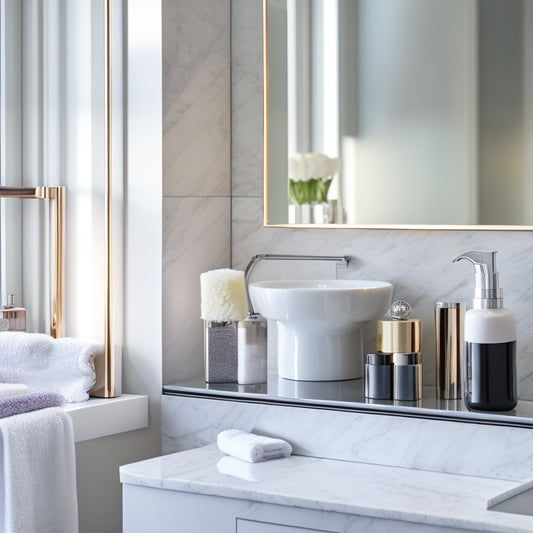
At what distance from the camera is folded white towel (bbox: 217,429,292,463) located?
1.72 metres

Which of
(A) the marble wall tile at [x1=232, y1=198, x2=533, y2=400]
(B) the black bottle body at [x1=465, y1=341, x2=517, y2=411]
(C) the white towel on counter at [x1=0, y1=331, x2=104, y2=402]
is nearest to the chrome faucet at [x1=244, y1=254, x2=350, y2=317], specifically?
(A) the marble wall tile at [x1=232, y1=198, x2=533, y2=400]

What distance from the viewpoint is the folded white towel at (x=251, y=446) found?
1.72 metres

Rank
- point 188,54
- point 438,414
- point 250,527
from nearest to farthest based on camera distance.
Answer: point 250,527, point 438,414, point 188,54

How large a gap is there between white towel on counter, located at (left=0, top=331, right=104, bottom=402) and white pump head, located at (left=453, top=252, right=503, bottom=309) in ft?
2.47

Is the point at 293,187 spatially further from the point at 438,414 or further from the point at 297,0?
the point at 438,414

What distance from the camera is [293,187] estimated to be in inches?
82.4

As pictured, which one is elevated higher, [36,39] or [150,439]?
[36,39]

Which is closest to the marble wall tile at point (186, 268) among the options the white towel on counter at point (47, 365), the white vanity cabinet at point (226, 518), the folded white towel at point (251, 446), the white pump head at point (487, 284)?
the white towel on counter at point (47, 365)

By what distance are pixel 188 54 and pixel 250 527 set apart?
38.6 inches

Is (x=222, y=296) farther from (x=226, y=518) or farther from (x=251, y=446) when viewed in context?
(x=226, y=518)

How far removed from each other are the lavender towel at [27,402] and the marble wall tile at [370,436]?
287 millimetres

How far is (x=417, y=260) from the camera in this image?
1.98m

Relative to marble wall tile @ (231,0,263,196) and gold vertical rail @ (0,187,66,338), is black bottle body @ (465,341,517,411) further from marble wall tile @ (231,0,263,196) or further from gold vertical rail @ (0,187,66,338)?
gold vertical rail @ (0,187,66,338)

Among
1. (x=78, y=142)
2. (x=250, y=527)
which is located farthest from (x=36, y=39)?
(x=250, y=527)
